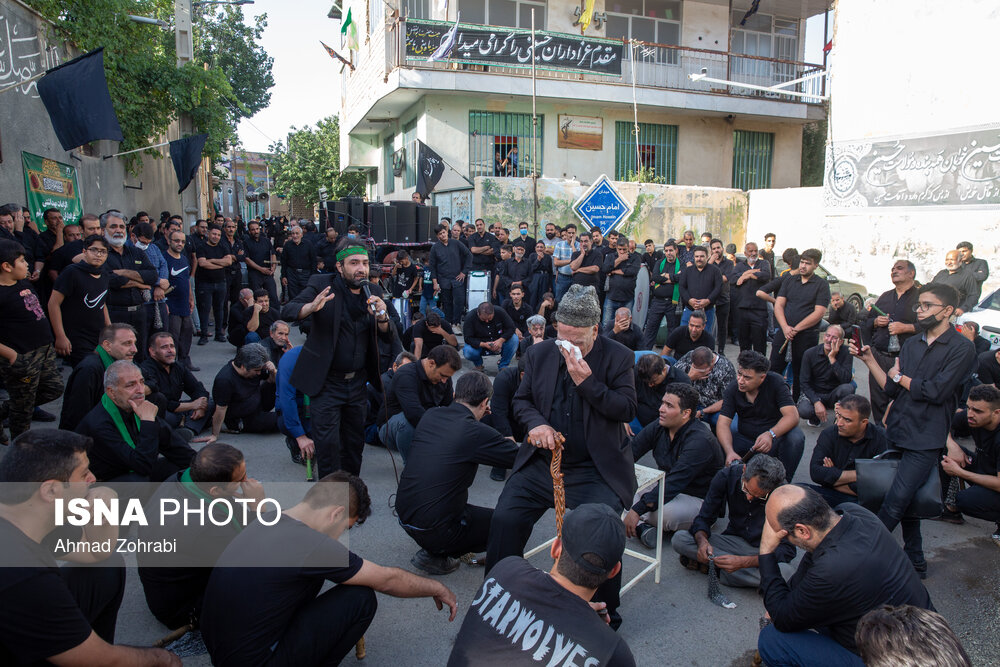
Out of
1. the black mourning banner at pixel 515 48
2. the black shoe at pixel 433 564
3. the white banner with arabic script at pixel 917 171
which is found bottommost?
the black shoe at pixel 433 564

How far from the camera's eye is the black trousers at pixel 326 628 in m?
2.77

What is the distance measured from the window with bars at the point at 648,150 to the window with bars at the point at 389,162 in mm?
7646

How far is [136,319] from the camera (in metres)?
7.29

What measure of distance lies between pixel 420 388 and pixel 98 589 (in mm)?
3239

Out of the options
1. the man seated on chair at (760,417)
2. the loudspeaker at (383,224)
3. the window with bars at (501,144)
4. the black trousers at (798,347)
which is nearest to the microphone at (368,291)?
the man seated on chair at (760,417)

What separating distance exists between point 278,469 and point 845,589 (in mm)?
4726

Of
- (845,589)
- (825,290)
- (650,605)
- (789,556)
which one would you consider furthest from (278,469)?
(825,290)

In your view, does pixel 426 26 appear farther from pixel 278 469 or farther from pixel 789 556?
pixel 789 556

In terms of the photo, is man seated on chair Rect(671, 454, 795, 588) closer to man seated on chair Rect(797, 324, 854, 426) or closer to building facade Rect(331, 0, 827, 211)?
man seated on chair Rect(797, 324, 854, 426)

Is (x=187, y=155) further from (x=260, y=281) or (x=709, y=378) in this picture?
(x=709, y=378)

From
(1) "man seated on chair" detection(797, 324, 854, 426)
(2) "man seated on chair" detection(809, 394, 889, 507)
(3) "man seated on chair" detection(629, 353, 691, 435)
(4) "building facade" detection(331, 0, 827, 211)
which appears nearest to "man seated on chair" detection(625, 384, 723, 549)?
(2) "man seated on chair" detection(809, 394, 889, 507)

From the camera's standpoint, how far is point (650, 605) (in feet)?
13.2

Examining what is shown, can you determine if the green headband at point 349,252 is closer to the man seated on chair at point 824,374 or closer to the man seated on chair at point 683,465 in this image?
the man seated on chair at point 683,465

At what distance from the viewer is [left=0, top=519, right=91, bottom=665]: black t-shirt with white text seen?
2.10 metres
